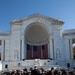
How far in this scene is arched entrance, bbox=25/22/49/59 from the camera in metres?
59.4

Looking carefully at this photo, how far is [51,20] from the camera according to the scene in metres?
57.3

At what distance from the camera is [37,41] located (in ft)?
203

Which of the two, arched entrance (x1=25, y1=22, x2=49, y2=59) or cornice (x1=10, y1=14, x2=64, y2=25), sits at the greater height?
cornice (x1=10, y1=14, x2=64, y2=25)

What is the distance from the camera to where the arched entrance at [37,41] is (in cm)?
5944

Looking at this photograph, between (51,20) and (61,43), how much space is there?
7356 millimetres

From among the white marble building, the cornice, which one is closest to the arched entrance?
the white marble building

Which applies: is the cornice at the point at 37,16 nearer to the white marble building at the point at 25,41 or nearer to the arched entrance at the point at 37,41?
the white marble building at the point at 25,41

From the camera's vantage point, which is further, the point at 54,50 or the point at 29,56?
the point at 29,56

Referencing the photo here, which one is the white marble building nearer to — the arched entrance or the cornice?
the cornice

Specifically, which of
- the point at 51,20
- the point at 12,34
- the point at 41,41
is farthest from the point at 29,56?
the point at 51,20

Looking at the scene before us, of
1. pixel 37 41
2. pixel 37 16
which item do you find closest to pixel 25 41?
pixel 37 41

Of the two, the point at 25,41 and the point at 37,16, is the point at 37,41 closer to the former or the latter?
the point at 25,41

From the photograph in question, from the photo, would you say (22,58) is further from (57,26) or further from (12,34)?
(57,26)

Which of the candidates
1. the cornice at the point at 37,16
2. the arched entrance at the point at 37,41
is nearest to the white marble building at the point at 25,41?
the cornice at the point at 37,16
